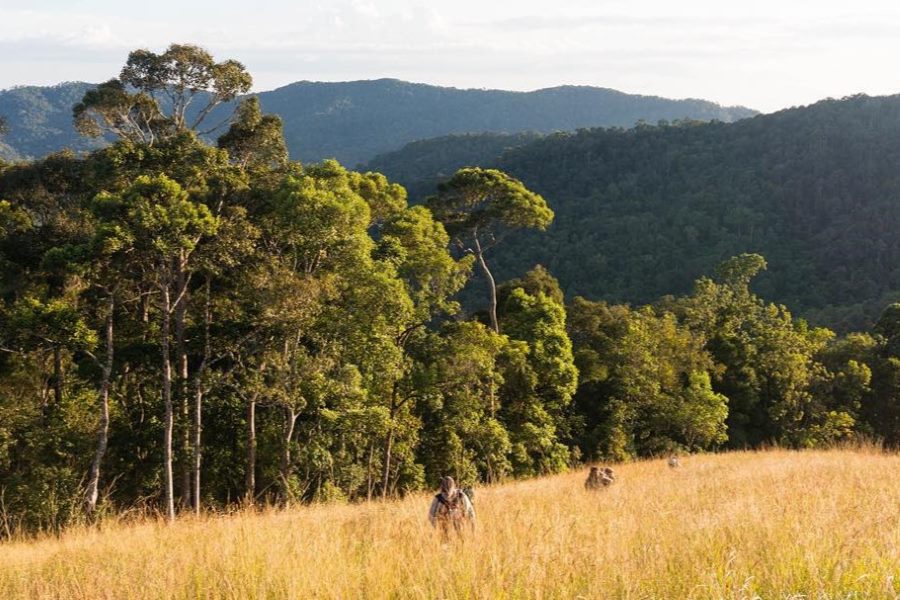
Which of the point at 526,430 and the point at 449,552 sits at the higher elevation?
the point at 449,552

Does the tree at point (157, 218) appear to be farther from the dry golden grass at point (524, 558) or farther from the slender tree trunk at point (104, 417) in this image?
the dry golden grass at point (524, 558)

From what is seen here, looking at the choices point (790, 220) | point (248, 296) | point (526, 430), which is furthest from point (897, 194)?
point (248, 296)

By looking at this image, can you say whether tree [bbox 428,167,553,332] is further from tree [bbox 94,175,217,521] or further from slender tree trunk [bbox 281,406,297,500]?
tree [bbox 94,175,217,521]

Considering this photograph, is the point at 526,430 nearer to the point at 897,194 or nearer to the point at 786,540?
the point at 786,540

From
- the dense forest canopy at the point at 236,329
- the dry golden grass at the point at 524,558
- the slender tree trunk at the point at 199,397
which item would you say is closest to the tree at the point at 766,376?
the dense forest canopy at the point at 236,329

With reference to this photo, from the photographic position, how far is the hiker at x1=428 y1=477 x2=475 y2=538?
6.66m

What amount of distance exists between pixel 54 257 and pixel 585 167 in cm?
15757

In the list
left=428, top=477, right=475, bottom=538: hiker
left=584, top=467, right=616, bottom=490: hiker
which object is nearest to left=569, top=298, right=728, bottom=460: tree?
left=584, top=467, right=616, bottom=490: hiker

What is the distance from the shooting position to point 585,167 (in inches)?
6550

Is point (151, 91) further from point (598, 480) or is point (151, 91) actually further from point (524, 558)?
point (524, 558)

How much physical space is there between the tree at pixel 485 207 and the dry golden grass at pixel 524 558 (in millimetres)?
24145

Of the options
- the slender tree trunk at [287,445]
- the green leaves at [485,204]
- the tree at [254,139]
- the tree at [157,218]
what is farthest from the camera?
the green leaves at [485,204]

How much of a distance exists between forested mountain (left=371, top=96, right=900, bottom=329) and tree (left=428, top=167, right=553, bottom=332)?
227 ft

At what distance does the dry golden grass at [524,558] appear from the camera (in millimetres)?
3893
